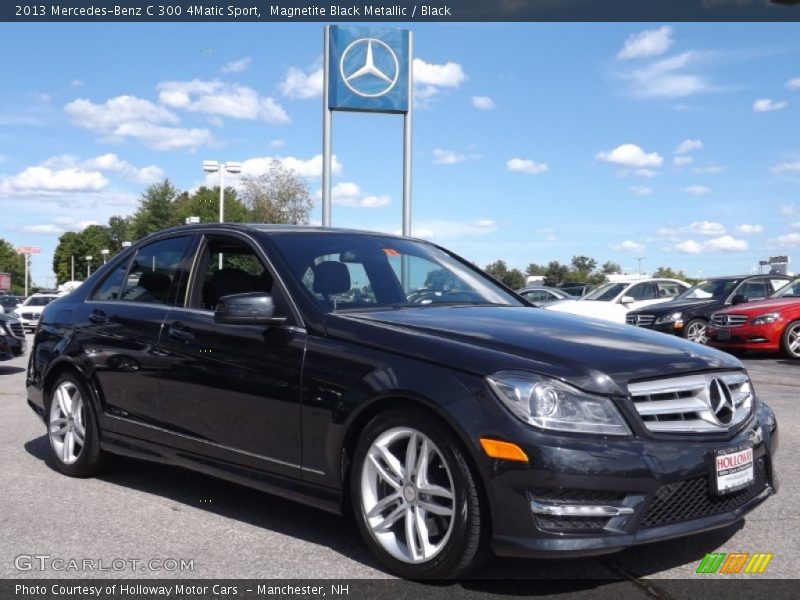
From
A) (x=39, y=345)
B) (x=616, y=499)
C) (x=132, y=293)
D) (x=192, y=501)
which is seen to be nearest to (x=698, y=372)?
(x=616, y=499)

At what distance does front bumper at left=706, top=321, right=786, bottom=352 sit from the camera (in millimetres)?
15594

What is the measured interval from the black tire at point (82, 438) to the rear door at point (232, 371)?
915 millimetres

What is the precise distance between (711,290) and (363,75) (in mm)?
9227

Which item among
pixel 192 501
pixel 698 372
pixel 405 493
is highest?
pixel 698 372

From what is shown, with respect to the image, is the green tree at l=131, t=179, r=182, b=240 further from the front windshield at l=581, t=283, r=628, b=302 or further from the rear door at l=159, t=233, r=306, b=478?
the rear door at l=159, t=233, r=306, b=478

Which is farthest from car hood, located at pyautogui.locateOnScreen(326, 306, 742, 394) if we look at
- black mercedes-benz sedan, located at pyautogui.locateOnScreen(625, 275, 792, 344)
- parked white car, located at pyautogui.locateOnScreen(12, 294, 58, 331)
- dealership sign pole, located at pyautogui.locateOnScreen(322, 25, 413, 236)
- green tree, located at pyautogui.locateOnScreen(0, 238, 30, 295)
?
green tree, located at pyautogui.locateOnScreen(0, 238, 30, 295)

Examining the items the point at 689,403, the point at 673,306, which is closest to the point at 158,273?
the point at 689,403

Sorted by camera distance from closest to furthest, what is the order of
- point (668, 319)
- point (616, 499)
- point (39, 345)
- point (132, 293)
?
point (616, 499), point (132, 293), point (39, 345), point (668, 319)

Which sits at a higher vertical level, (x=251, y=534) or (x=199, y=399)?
(x=199, y=399)

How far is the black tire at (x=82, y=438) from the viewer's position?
5832 mm

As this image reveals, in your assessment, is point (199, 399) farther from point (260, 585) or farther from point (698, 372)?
point (698, 372)

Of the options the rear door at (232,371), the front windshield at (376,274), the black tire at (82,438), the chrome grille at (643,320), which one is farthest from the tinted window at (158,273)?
the chrome grille at (643,320)

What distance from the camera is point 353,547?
4406 mm

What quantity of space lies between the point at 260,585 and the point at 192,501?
1.65 metres
